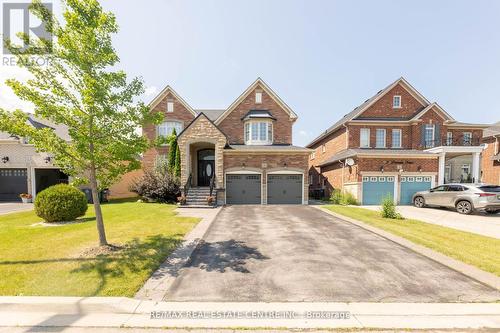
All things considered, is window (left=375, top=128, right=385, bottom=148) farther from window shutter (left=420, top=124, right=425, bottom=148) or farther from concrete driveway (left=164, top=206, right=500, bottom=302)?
concrete driveway (left=164, top=206, right=500, bottom=302)

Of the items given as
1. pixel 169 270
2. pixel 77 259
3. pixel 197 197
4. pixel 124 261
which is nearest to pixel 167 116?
pixel 197 197

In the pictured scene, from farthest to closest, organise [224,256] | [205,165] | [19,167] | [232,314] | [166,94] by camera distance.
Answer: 1. [166,94]
2. [205,165]
3. [19,167]
4. [224,256]
5. [232,314]

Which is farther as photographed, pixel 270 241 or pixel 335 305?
pixel 270 241

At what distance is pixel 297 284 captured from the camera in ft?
14.2

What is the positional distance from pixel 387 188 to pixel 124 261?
62.9ft

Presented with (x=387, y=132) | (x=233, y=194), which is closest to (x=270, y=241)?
(x=233, y=194)

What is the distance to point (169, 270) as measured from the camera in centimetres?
492

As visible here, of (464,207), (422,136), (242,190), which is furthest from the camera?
(422,136)

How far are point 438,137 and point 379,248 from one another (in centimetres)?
2073

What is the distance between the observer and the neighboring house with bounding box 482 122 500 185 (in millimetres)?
22203

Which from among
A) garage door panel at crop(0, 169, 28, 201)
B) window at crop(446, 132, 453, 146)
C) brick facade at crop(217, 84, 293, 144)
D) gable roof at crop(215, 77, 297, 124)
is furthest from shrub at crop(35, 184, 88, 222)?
window at crop(446, 132, 453, 146)

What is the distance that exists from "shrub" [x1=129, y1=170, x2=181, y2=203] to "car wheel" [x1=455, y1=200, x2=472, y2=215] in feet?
62.1

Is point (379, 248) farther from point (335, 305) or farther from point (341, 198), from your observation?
point (341, 198)

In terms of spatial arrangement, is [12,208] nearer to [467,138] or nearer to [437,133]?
[437,133]
